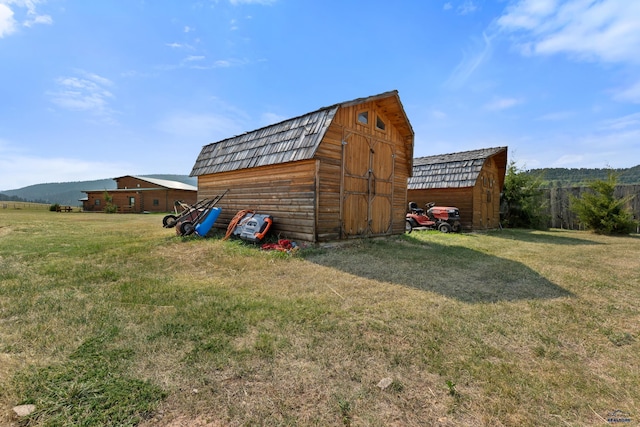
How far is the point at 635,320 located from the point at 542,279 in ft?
5.95

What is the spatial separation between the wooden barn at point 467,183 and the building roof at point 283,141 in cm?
554

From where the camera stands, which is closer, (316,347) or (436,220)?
(316,347)

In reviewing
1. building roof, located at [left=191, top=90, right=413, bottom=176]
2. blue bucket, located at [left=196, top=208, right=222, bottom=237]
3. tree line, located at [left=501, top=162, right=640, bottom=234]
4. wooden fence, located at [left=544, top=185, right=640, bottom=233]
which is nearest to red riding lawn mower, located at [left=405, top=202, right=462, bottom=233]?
building roof, located at [left=191, top=90, right=413, bottom=176]

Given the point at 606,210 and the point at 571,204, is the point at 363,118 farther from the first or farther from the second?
the point at 571,204

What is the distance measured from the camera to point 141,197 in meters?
33.4

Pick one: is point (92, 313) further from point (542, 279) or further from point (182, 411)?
point (542, 279)

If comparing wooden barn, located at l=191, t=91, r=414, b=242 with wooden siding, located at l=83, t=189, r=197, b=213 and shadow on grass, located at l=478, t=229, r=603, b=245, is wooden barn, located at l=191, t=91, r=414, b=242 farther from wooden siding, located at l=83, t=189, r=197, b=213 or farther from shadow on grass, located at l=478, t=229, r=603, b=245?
wooden siding, located at l=83, t=189, r=197, b=213

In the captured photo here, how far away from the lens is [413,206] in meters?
15.1

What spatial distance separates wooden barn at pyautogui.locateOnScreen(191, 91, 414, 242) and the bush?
9.92 m

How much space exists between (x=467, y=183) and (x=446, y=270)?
998cm

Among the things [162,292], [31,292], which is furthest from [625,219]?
[31,292]

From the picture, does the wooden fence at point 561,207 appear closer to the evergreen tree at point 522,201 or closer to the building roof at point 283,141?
the evergreen tree at point 522,201

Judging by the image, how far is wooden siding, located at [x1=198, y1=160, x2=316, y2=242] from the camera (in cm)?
835

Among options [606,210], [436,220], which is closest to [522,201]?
[606,210]
